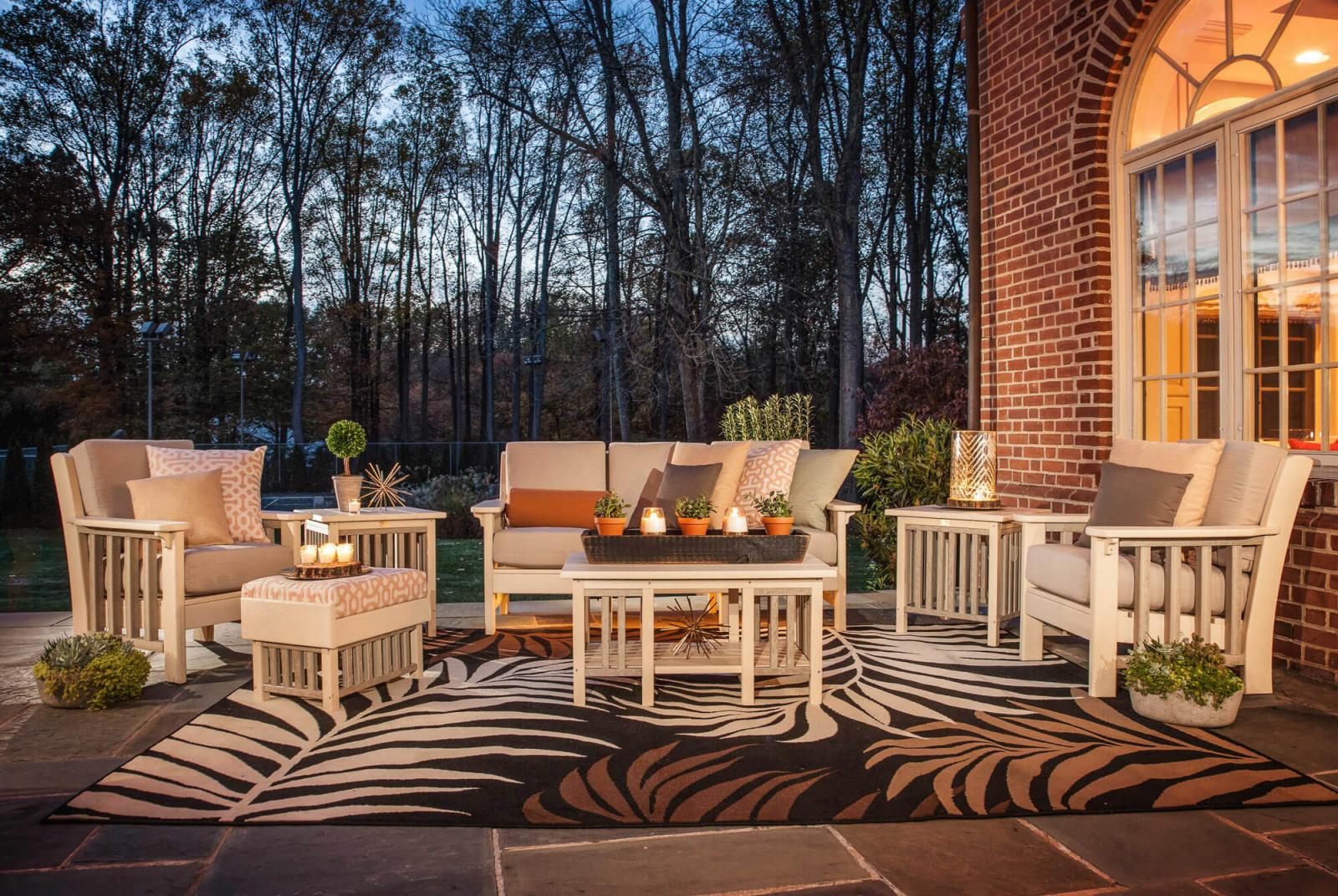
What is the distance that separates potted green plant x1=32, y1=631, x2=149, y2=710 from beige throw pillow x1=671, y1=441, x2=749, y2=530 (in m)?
2.49

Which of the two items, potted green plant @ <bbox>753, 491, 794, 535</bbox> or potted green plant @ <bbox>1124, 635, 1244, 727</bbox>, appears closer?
potted green plant @ <bbox>1124, 635, 1244, 727</bbox>

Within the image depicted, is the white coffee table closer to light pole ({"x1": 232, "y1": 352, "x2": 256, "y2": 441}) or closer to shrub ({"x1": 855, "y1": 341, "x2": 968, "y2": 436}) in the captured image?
shrub ({"x1": 855, "y1": 341, "x2": 968, "y2": 436})

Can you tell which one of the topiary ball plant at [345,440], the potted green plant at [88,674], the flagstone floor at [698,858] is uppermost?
the topiary ball plant at [345,440]

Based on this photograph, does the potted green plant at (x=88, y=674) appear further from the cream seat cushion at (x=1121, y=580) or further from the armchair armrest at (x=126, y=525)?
the cream seat cushion at (x=1121, y=580)

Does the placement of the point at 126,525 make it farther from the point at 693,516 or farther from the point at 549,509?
the point at 693,516

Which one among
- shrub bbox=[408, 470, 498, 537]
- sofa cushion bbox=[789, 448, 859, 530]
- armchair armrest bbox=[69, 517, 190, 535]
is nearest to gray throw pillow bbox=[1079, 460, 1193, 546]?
sofa cushion bbox=[789, 448, 859, 530]

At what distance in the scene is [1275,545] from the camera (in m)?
3.61

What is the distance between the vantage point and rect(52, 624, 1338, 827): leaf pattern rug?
8.46 feet

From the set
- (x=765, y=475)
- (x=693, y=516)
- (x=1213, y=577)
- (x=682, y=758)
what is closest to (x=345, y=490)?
(x=693, y=516)

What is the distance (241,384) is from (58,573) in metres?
9.46

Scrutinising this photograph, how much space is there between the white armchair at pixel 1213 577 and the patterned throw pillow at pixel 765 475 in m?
1.62

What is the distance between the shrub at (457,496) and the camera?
11.1m

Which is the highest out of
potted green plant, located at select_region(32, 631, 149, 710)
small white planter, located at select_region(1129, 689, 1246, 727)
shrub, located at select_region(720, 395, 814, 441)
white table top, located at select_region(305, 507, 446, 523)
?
shrub, located at select_region(720, 395, 814, 441)

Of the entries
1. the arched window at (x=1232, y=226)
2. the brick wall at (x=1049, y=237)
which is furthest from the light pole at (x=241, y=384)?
the arched window at (x=1232, y=226)
